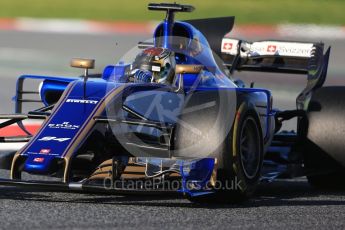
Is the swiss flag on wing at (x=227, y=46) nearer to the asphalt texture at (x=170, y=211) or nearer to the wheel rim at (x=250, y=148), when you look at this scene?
the asphalt texture at (x=170, y=211)

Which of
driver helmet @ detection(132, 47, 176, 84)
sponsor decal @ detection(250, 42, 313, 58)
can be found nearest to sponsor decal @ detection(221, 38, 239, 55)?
sponsor decal @ detection(250, 42, 313, 58)

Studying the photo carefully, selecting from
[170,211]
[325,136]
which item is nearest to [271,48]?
[325,136]

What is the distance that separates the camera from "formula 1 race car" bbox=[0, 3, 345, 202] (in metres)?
6.79

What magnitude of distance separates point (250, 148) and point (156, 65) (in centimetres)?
→ 119

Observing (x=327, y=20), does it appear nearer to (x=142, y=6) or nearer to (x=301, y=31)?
(x=301, y=31)

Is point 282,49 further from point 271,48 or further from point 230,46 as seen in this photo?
point 230,46

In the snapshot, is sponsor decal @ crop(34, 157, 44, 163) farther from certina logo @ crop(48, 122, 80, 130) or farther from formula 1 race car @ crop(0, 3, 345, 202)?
certina logo @ crop(48, 122, 80, 130)

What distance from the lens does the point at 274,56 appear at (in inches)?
386

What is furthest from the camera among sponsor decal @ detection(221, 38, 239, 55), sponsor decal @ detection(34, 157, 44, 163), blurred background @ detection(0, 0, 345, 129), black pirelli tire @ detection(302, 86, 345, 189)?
blurred background @ detection(0, 0, 345, 129)

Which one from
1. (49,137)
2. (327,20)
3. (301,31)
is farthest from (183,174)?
(327,20)

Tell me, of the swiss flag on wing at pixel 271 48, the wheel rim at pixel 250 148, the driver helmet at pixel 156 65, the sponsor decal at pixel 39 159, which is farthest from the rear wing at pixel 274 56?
the sponsor decal at pixel 39 159

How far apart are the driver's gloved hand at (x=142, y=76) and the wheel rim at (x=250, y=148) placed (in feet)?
3.53

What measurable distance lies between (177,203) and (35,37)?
32.0 ft

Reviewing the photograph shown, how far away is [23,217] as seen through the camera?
6.19m
